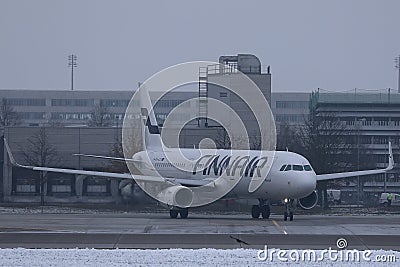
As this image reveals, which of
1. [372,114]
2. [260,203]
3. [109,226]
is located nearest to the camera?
[109,226]

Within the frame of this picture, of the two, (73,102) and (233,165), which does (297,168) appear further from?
(73,102)

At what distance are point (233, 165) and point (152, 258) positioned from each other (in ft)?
67.6

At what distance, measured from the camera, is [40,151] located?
61.4 m

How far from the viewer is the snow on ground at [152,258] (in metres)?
16.6

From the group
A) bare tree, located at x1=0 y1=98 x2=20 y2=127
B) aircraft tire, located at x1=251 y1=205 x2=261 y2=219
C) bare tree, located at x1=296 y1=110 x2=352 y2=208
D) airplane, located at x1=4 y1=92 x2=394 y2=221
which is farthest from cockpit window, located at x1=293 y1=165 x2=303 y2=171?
bare tree, located at x1=0 y1=98 x2=20 y2=127

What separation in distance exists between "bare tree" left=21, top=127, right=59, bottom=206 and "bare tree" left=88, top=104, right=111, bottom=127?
4883 cm

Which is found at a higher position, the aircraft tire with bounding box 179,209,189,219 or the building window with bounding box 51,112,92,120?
the building window with bounding box 51,112,92,120

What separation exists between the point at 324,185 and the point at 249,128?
23596 mm

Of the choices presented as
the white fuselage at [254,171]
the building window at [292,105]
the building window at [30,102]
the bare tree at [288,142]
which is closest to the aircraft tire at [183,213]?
the white fuselage at [254,171]

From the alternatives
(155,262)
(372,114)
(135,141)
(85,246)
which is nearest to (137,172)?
(135,141)

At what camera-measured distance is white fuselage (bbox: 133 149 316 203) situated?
35562 mm

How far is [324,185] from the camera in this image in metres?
50.8

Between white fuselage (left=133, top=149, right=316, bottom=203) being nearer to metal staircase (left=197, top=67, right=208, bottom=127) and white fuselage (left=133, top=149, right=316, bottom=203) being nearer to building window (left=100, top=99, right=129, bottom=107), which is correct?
metal staircase (left=197, top=67, right=208, bottom=127)

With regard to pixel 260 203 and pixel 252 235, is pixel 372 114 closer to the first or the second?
pixel 260 203
